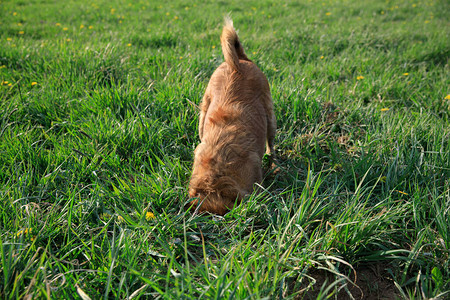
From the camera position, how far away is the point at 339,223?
73.1 inches

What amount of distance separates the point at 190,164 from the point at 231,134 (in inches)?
23.0

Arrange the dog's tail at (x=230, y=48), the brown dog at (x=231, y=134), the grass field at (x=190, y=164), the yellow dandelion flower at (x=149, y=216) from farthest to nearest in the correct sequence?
the dog's tail at (x=230, y=48) → the brown dog at (x=231, y=134) → the yellow dandelion flower at (x=149, y=216) → the grass field at (x=190, y=164)

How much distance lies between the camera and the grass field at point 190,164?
164 cm

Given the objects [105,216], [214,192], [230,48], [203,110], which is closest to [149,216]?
[105,216]

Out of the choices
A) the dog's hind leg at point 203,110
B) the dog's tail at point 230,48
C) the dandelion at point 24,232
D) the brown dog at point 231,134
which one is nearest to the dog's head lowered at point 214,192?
the brown dog at point 231,134

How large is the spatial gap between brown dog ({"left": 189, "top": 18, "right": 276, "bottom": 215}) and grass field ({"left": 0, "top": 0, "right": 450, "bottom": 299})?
0.15 metres

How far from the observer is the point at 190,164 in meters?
2.76

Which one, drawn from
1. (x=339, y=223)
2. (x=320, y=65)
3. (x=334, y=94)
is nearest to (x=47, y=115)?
(x=339, y=223)

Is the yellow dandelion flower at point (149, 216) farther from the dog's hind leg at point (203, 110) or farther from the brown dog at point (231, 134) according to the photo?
the dog's hind leg at point (203, 110)

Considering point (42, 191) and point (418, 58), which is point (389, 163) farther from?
point (418, 58)

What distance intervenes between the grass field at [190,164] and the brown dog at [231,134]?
5.7 inches

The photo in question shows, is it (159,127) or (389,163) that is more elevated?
(159,127)

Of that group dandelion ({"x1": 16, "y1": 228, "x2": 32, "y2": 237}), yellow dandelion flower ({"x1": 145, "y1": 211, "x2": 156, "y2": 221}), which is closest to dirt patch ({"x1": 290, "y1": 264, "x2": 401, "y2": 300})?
yellow dandelion flower ({"x1": 145, "y1": 211, "x2": 156, "y2": 221})

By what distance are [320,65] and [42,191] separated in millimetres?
4073
